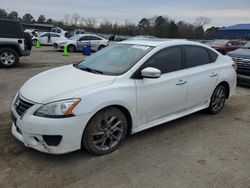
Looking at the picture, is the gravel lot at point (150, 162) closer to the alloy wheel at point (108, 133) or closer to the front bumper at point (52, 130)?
the alloy wheel at point (108, 133)

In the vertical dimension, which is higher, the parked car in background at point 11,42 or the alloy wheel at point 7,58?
the parked car in background at point 11,42

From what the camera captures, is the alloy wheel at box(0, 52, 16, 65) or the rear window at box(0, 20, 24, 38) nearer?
the rear window at box(0, 20, 24, 38)

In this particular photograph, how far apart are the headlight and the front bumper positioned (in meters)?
0.05

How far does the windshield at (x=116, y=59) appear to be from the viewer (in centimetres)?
423

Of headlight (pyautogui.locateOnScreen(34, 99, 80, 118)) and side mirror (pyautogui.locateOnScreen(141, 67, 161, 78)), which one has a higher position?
side mirror (pyautogui.locateOnScreen(141, 67, 161, 78))

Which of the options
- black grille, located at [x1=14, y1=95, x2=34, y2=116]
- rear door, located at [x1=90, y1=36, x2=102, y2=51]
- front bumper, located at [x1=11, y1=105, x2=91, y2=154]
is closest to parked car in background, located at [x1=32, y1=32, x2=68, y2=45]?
rear door, located at [x1=90, y1=36, x2=102, y2=51]

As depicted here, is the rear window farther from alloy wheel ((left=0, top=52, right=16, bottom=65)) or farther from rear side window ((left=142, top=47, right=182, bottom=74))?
rear side window ((left=142, top=47, right=182, bottom=74))

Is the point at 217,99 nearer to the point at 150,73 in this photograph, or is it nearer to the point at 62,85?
the point at 150,73

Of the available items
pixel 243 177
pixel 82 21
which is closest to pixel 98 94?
pixel 243 177

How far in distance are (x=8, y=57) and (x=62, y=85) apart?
8386 millimetres

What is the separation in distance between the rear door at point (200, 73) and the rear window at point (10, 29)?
320 inches

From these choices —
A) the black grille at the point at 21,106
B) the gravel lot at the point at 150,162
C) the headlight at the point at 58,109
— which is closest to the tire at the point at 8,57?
the gravel lot at the point at 150,162

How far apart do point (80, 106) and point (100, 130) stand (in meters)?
0.51

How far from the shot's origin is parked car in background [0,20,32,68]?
10.8 metres
